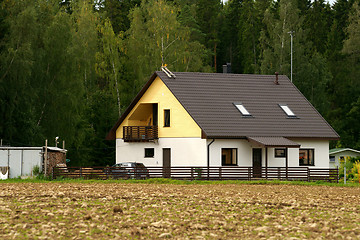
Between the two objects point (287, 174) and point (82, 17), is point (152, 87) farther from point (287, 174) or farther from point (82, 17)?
point (82, 17)

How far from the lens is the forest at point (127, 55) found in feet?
169

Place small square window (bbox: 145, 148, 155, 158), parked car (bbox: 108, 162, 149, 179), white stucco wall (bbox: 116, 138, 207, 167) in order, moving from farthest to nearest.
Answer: small square window (bbox: 145, 148, 155, 158), white stucco wall (bbox: 116, 138, 207, 167), parked car (bbox: 108, 162, 149, 179)

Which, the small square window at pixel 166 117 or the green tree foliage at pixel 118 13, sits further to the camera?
the green tree foliage at pixel 118 13

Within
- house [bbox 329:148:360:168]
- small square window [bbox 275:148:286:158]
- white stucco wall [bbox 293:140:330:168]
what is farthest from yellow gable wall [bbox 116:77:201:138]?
house [bbox 329:148:360:168]

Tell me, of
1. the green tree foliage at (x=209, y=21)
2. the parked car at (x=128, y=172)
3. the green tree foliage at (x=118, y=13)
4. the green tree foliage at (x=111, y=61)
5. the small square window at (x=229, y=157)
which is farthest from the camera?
the green tree foliage at (x=209, y=21)

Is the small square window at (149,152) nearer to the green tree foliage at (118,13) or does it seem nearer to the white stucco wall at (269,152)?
the white stucco wall at (269,152)

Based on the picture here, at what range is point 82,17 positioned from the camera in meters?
73.8

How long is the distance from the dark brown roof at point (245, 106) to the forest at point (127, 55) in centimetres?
794

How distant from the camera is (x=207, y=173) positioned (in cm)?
4331

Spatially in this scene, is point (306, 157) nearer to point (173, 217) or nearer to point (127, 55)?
point (127, 55)

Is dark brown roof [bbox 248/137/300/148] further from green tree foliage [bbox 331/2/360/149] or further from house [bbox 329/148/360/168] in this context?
green tree foliage [bbox 331/2/360/149]

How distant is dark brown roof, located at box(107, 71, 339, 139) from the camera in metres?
45.6

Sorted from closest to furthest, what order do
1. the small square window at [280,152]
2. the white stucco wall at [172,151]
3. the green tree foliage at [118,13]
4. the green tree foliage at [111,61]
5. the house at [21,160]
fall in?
the house at [21,160] → the white stucco wall at [172,151] → the small square window at [280,152] → the green tree foliage at [111,61] → the green tree foliage at [118,13]

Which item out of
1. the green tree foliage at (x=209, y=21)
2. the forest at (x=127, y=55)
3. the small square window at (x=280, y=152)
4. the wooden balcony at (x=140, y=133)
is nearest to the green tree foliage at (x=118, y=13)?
the forest at (x=127, y=55)
